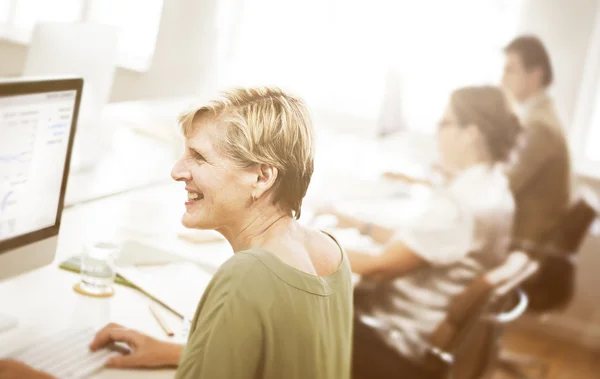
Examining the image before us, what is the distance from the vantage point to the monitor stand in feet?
5.10

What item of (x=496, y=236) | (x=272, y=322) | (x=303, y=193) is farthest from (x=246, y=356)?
(x=496, y=236)

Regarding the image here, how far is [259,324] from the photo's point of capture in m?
1.18

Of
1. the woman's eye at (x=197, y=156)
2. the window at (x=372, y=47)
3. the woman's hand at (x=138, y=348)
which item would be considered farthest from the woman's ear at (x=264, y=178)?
the window at (x=372, y=47)

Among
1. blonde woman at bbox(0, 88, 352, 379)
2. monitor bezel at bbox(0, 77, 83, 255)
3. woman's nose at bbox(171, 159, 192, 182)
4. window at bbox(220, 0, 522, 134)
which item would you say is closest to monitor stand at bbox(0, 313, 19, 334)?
monitor bezel at bbox(0, 77, 83, 255)

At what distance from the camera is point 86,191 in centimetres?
249

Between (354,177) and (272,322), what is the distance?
2.83 m

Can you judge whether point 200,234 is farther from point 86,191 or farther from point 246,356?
point 246,356

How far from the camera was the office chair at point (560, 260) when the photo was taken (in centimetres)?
331

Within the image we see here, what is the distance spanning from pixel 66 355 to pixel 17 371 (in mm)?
153

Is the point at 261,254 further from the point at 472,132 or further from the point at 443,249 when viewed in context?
the point at 472,132

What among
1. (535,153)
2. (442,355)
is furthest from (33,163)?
(535,153)

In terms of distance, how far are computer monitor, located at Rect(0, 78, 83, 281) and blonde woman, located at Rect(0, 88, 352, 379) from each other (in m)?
0.34

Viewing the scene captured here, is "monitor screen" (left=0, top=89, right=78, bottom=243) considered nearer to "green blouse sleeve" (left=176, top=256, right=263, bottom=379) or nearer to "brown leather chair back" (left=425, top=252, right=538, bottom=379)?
"green blouse sleeve" (left=176, top=256, right=263, bottom=379)

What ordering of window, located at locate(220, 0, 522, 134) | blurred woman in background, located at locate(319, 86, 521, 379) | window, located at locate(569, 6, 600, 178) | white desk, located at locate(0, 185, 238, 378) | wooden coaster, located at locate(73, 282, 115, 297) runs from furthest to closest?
1. window, located at locate(220, 0, 522, 134)
2. window, located at locate(569, 6, 600, 178)
3. blurred woman in background, located at locate(319, 86, 521, 379)
4. wooden coaster, located at locate(73, 282, 115, 297)
5. white desk, located at locate(0, 185, 238, 378)
